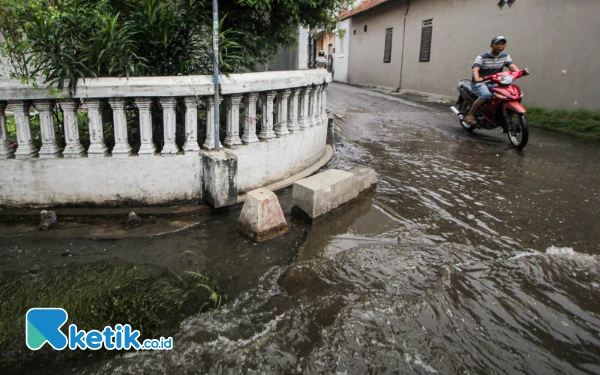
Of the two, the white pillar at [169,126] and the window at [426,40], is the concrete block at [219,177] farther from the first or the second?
the window at [426,40]

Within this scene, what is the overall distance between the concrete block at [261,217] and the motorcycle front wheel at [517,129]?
4.98 meters

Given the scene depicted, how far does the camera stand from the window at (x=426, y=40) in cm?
1535

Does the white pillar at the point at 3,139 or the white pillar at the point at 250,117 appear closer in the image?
the white pillar at the point at 3,139

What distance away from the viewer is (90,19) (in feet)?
13.1

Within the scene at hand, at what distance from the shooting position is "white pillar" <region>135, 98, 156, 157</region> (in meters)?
3.88

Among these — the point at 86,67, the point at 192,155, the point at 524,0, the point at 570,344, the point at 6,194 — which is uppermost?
the point at 524,0

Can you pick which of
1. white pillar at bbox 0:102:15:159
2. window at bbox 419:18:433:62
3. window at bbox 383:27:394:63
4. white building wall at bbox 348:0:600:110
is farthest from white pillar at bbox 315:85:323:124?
window at bbox 383:27:394:63

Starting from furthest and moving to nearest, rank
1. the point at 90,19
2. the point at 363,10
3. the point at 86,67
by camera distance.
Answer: the point at 363,10
the point at 90,19
the point at 86,67

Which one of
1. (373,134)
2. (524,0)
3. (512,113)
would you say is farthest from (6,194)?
(524,0)

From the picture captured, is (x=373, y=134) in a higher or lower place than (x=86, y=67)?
lower

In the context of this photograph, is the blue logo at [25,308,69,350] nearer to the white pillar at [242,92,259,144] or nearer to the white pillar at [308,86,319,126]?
the white pillar at [242,92,259,144]

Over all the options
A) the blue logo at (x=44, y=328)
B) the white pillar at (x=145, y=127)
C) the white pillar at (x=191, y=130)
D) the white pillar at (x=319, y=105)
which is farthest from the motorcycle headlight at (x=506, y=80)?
the blue logo at (x=44, y=328)

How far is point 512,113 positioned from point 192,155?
5614 mm

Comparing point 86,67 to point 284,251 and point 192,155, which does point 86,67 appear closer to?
point 192,155
